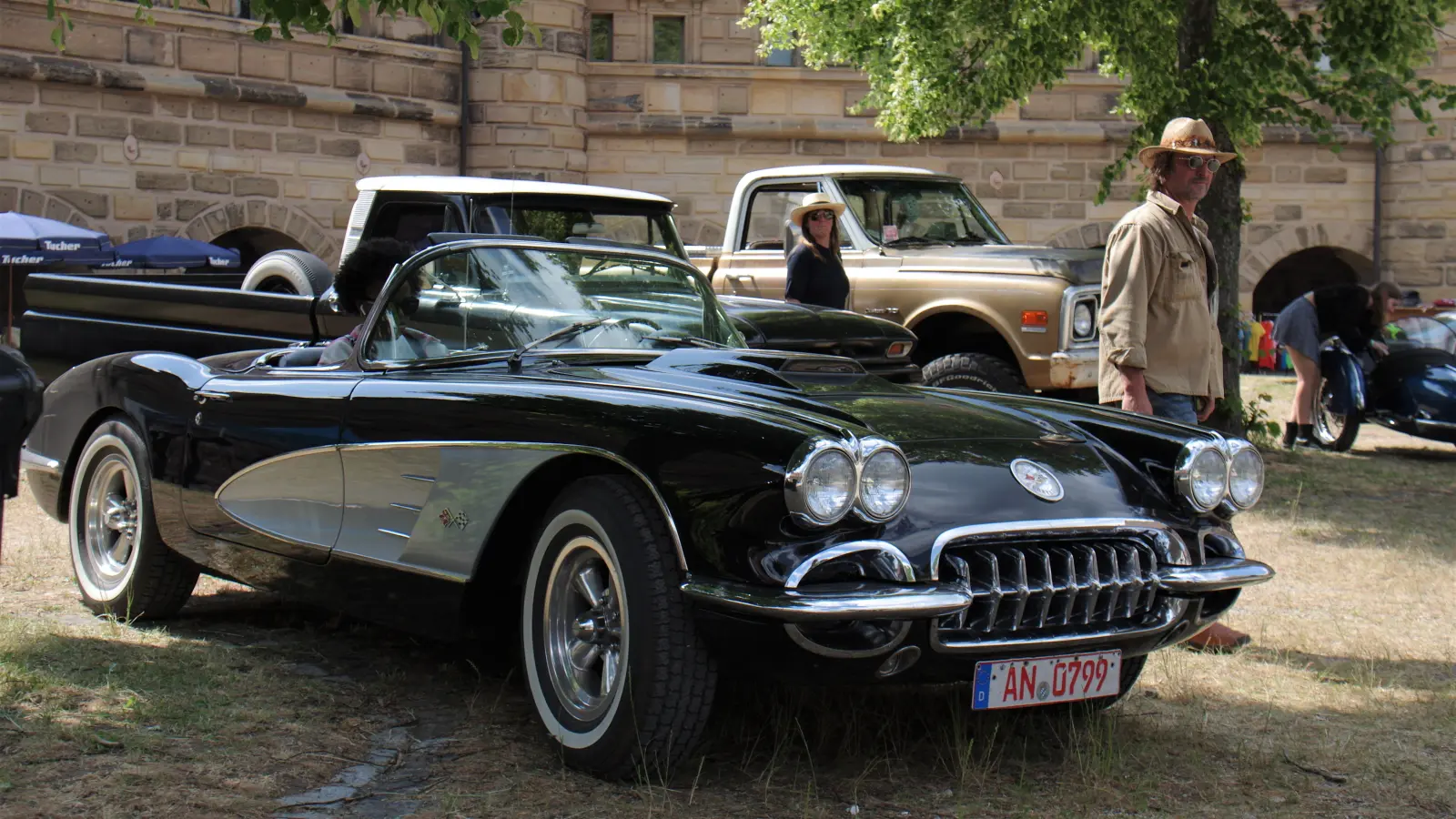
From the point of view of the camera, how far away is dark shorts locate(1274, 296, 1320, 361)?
13.1 m

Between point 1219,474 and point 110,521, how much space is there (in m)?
3.89

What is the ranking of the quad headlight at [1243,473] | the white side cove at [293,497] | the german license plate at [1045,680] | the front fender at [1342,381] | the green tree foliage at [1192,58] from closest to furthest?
the german license plate at [1045,680] → the quad headlight at [1243,473] → the white side cove at [293,497] → the green tree foliage at [1192,58] → the front fender at [1342,381]

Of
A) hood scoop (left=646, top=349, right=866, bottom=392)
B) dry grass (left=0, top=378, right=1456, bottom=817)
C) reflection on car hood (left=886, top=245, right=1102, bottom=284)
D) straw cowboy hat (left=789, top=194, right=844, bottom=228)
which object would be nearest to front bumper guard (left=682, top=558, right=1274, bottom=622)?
dry grass (left=0, top=378, right=1456, bottom=817)

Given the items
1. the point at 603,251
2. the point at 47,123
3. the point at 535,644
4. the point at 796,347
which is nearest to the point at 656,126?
the point at 47,123

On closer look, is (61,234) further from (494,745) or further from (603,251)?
(494,745)

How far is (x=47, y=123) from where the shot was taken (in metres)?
17.2

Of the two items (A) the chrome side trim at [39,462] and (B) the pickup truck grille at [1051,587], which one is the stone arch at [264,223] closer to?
(A) the chrome side trim at [39,462]

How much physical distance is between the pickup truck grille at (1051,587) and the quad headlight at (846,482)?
20 centimetres

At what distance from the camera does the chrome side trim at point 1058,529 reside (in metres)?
3.50

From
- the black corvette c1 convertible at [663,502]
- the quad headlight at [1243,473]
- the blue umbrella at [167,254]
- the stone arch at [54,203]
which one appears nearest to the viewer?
the black corvette c1 convertible at [663,502]

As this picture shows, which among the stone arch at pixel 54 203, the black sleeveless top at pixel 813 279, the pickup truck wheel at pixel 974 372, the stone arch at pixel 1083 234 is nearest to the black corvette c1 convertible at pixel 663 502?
the black sleeveless top at pixel 813 279

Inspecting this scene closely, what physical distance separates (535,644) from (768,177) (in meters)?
8.12

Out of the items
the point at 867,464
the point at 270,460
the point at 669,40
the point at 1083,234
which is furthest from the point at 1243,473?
the point at 1083,234

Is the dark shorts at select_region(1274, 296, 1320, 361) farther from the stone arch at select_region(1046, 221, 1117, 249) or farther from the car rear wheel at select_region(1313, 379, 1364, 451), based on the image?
the stone arch at select_region(1046, 221, 1117, 249)
